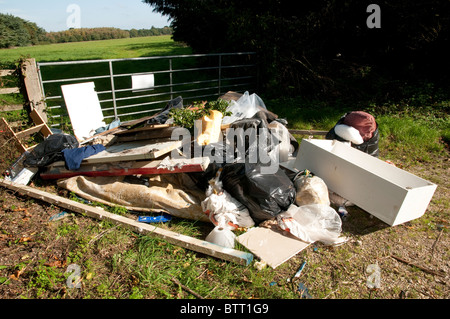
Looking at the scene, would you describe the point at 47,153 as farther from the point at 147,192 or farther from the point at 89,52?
the point at 89,52

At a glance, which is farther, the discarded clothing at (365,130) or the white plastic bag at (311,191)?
the discarded clothing at (365,130)

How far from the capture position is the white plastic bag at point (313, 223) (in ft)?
9.40

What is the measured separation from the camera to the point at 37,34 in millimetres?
38281

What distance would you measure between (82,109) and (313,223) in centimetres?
410

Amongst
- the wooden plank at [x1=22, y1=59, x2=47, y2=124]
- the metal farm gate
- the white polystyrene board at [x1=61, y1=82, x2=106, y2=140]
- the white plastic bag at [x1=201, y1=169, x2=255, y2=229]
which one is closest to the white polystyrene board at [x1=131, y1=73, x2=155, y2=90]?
the metal farm gate

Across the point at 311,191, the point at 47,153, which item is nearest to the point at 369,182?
the point at 311,191

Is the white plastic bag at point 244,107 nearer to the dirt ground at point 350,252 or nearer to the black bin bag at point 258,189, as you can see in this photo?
the black bin bag at point 258,189

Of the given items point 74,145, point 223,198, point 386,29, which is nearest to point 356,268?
point 223,198

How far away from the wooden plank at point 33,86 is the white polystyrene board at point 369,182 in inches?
153

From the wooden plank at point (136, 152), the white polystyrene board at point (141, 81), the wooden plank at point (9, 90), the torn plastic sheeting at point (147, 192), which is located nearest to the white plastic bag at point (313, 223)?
the torn plastic sheeting at point (147, 192)

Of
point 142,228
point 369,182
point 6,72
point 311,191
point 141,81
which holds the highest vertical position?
point 6,72

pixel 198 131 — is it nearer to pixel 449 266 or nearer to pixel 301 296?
pixel 301 296

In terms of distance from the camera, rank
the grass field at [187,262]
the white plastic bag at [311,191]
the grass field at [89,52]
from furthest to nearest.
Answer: the grass field at [89,52] < the white plastic bag at [311,191] < the grass field at [187,262]

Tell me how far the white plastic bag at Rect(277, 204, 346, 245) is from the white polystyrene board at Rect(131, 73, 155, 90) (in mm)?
4110
